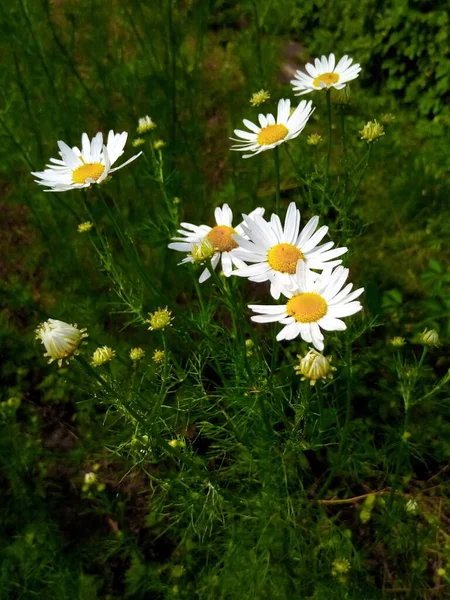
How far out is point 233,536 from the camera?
1703 millimetres

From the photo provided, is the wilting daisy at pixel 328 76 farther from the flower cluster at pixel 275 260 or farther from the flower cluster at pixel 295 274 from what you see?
the flower cluster at pixel 295 274

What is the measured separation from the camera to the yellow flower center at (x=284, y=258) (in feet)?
4.10

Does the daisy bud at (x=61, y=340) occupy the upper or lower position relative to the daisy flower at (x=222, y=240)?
upper

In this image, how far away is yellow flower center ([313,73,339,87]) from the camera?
1777 mm

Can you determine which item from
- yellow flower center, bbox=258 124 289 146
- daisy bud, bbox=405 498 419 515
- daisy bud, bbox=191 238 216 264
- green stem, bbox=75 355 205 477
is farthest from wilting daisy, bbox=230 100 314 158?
daisy bud, bbox=405 498 419 515

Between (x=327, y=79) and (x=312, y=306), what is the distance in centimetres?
102

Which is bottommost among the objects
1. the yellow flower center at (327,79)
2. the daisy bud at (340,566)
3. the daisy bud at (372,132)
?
the daisy bud at (340,566)

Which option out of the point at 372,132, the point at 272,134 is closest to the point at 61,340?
the point at 272,134

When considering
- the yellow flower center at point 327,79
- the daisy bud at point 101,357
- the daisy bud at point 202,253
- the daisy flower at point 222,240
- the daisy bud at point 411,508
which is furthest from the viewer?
the yellow flower center at point 327,79

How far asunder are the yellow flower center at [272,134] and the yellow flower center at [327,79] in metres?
0.33

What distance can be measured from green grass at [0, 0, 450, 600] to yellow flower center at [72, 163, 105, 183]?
0.10 meters

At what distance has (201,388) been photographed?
64.7 inches

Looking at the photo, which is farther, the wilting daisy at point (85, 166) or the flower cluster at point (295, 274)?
the wilting daisy at point (85, 166)

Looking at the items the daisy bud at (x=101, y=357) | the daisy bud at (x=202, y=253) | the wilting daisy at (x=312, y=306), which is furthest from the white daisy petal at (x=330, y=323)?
the daisy bud at (x=101, y=357)
